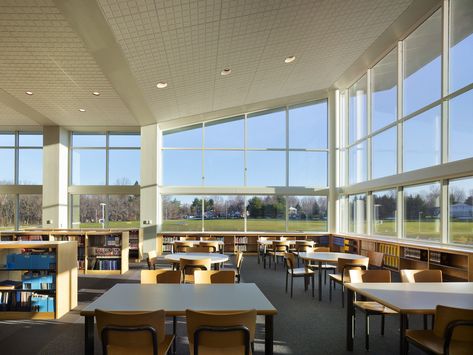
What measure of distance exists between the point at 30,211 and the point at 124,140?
4.07 metres

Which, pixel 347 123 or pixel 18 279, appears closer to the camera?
Answer: pixel 18 279

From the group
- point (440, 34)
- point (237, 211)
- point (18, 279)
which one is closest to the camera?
point (18, 279)

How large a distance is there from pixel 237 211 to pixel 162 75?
20.3 feet

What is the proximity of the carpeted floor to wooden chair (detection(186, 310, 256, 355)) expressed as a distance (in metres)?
1.58

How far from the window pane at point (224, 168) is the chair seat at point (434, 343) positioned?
9.85m

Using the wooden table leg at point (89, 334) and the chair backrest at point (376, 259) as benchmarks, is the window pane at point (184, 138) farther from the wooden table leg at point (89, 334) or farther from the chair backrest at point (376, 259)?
the wooden table leg at point (89, 334)

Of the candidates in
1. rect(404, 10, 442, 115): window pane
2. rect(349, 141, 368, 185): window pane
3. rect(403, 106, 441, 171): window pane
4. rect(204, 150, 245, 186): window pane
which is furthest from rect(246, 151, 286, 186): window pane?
rect(404, 10, 442, 115): window pane

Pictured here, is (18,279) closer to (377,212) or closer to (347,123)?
(377,212)

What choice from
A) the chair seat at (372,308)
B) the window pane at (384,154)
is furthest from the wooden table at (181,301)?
the window pane at (384,154)

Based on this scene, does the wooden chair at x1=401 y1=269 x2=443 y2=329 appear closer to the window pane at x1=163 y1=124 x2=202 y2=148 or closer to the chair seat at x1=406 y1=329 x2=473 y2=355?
the chair seat at x1=406 y1=329 x2=473 y2=355

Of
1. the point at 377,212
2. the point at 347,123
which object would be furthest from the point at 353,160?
the point at 377,212

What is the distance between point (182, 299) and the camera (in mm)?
2969

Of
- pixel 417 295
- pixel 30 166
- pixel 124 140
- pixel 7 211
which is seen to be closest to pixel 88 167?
pixel 124 140

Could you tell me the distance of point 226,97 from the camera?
11023 millimetres
